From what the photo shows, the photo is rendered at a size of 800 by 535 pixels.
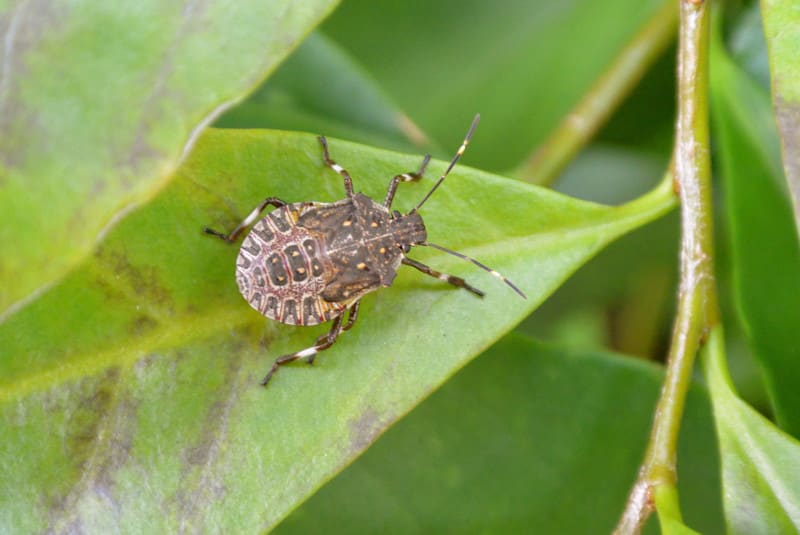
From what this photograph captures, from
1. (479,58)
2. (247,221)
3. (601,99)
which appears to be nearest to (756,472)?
(247,221)

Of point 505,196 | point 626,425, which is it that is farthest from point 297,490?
→ point 626,425

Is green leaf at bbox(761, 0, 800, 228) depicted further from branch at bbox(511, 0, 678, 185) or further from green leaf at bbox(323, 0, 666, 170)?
green leaf at bbox(323, 0, 666, 170)

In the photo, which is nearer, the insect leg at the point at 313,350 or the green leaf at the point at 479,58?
the insect leg at the point at 313,350

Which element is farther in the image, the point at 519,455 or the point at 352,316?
the point at 519,455

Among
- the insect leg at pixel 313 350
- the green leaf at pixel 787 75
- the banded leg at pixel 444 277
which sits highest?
the green leaf at pixel 787 75

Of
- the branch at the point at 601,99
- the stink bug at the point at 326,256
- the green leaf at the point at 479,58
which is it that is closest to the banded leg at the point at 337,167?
the stink bug at the point at 326,256

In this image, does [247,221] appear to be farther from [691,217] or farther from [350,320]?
[691,217]

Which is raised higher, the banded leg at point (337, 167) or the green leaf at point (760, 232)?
the green leaf at point (760, 232)

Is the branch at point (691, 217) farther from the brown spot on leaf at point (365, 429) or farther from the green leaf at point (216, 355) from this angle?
the brown spot on leaf at point (365, 429)
